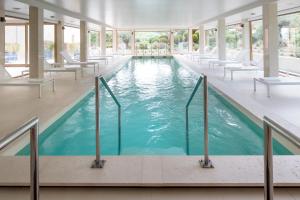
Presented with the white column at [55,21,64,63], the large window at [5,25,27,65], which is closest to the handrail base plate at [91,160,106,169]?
the large window at [5,25,27,65]

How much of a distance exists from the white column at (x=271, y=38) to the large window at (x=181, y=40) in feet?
72.0

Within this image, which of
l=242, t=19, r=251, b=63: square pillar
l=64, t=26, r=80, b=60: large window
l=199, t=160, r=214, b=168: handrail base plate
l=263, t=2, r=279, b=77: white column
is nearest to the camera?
l=199, t=160, r=214, b=168: handrail base plate

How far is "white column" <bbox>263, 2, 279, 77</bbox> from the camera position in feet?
31.8

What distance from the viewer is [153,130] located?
6.17 metres

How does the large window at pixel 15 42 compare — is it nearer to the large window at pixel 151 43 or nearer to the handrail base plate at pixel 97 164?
the handrail base plate at pixel 97 164

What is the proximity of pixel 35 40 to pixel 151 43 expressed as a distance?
25264 mm

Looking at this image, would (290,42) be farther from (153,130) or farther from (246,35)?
(153,130)

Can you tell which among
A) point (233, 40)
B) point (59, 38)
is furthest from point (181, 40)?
point (59, 38)

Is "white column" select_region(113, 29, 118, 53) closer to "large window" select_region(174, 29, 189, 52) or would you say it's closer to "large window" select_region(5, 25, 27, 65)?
"large window" select_region(174, 29, 189, 52)

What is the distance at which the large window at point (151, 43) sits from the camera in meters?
31.2

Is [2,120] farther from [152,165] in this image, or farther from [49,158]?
[152,165]

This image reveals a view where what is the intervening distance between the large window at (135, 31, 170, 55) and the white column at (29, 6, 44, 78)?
68.6ft

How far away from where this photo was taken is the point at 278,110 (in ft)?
20.4

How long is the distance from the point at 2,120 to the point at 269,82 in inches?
224
